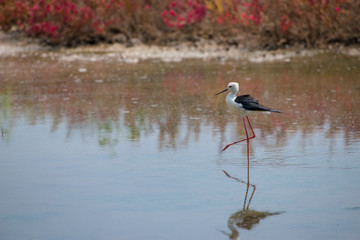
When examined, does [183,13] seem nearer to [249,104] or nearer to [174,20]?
[174,20]

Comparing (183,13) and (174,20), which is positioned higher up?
Answer: (183,13)

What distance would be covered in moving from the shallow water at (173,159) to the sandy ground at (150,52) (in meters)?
2.53

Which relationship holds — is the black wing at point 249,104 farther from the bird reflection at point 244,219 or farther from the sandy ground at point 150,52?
the sandy ground at point 150,52

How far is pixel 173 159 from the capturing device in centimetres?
552

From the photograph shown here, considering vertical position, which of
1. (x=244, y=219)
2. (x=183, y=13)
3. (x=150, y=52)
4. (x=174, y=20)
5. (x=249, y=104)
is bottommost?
(x=244, y=219)

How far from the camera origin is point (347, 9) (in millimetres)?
12852

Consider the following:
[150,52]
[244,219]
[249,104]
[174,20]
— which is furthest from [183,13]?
[244,219]

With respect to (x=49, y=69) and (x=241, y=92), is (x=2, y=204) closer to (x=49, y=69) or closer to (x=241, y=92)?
(x=241, y=92)

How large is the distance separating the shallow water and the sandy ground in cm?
253

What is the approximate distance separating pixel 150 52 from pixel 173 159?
839 centimetres

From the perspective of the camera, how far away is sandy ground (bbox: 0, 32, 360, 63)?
502 inches

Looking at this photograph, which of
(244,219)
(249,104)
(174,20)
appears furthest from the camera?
(174,20)

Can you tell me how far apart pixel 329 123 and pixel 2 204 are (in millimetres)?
3619

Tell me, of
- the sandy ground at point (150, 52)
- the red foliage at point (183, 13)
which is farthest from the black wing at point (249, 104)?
the red foliage at point (183, 13)
